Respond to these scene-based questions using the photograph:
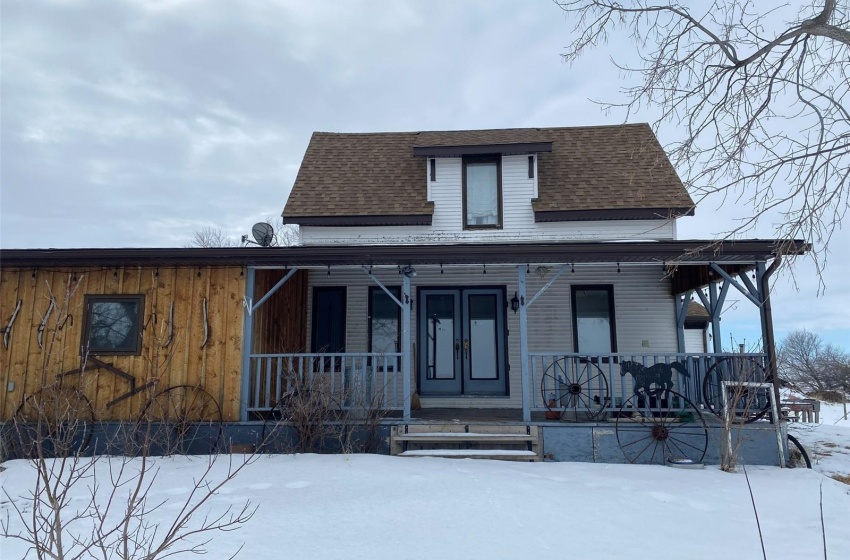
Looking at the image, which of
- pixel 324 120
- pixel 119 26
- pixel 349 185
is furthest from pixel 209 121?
pixel 349 185

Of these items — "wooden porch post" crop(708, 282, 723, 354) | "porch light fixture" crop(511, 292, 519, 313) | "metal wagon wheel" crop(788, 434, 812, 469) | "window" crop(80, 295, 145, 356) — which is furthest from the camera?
"porch light fixture" crop(511, 292, 519, 313)

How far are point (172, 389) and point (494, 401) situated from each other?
5.41 metres

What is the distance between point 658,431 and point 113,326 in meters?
7.92

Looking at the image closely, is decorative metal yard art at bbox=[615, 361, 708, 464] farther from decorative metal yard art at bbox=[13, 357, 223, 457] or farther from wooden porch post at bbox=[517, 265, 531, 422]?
decorative metal yard art at bbox=[13, 357, 223, 457]

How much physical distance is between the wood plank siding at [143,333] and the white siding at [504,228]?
9.49 ft

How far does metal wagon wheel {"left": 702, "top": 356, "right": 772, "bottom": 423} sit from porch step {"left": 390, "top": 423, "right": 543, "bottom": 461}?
2591 mm

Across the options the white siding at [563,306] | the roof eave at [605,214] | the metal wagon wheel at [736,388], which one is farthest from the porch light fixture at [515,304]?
the metal wagon wheel at [736,388]

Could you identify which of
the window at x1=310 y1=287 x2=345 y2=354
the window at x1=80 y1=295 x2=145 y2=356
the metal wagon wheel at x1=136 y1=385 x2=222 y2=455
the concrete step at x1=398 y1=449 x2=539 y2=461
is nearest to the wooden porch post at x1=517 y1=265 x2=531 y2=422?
the concrete step at x1=398 y1=449 x2=539 y2=461

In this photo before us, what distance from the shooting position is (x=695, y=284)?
354 inches

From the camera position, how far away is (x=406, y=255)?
24.4 feet

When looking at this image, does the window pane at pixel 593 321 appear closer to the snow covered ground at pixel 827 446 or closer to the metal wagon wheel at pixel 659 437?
the metal wagon wheel at pixel 659 437

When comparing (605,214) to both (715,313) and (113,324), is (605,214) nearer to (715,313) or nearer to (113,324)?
(715,313)

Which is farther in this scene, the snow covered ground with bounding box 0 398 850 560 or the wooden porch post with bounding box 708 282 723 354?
the wooden porch post with bounding box 708 282 723 354

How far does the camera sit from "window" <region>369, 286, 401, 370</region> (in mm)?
10086
